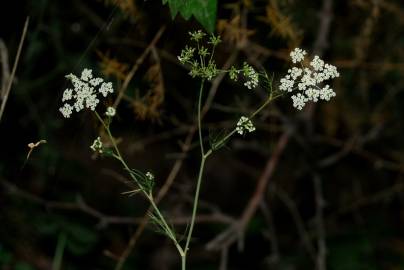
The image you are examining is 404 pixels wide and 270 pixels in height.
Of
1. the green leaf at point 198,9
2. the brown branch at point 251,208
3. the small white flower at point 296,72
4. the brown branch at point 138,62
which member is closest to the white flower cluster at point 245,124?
the small white flower at point 296,72

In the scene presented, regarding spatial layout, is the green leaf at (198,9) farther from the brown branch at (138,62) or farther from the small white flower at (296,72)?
the brown branch at (138,62)

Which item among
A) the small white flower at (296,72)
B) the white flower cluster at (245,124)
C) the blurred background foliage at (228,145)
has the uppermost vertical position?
the blurred background foliage at (228,145)

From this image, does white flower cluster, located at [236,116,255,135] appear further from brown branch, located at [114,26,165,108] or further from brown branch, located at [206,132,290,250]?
brown branch, located at [206,132,290,250]

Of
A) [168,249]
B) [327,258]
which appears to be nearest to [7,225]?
[168,249]

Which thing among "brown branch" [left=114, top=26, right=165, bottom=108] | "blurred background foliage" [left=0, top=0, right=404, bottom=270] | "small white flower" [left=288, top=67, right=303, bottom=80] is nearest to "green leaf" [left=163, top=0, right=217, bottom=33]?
"small white flower" [left=288, top=67, right=303, bottom=80]

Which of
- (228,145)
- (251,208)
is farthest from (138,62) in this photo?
(228,145)

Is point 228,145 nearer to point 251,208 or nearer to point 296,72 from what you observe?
point 251,208

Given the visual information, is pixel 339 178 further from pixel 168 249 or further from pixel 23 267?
pixel 23 267
